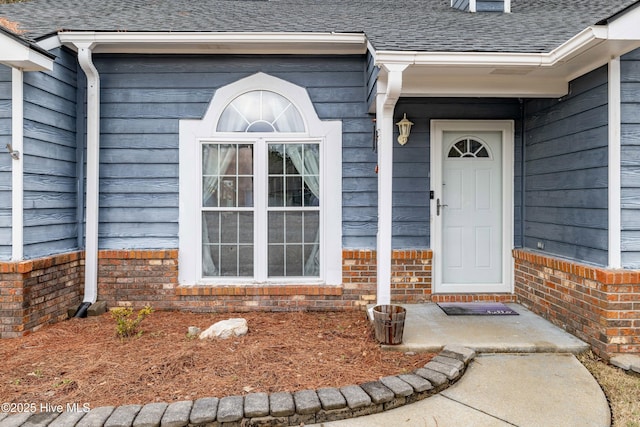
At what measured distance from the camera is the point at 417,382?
2.67m

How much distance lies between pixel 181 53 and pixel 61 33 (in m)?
1.15

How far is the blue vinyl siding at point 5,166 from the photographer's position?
363 cm

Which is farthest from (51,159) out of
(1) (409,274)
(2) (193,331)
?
(1) (409,274)

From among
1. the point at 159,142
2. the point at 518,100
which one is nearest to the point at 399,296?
the point at 518,100

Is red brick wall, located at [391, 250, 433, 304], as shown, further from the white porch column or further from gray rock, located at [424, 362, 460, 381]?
the white porch column

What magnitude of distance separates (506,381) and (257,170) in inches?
120

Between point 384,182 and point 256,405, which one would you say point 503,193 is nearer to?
point 384,182

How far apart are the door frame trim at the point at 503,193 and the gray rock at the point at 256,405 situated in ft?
8.92

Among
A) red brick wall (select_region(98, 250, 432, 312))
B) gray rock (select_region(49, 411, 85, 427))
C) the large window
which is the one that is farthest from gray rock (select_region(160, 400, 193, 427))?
the large window

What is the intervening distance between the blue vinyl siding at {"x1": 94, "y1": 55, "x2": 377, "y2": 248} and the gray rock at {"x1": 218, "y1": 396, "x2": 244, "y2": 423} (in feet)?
7.96

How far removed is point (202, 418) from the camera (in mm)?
2268

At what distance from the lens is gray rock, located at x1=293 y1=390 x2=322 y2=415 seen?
238 centimetres

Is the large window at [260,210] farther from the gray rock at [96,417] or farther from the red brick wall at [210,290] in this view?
the gray rock at [96,417]

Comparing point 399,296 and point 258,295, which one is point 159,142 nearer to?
point 258,295
